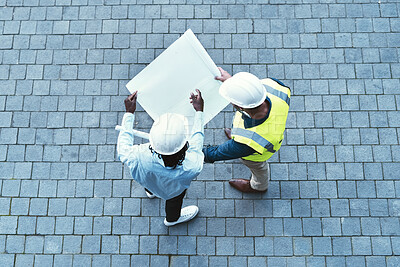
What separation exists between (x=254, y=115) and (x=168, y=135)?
0.80 m

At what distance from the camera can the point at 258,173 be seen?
185 inches

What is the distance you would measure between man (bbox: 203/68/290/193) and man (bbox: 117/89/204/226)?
317 millimetres

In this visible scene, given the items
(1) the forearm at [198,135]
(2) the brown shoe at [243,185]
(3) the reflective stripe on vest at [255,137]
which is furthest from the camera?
(2) the brown shoe at [243,185]

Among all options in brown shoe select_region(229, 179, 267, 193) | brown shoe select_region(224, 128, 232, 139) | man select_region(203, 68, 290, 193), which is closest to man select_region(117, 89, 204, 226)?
man select_region(203, 68, 290, 193)

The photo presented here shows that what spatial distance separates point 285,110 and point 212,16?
2537mm

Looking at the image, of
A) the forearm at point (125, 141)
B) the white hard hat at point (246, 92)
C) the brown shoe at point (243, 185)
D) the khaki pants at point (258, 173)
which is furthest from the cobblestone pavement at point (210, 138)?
the white hard hat at point (246, 92)

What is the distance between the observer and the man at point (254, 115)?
3.64 m

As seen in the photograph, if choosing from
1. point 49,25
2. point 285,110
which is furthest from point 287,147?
point 49,25

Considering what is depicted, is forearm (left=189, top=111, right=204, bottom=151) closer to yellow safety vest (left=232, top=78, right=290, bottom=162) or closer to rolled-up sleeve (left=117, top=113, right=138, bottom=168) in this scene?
yellow safety vest (left=232, top=78, right=290, bottom=162)

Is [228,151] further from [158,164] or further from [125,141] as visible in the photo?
[125,141]

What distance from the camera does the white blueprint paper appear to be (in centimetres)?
430

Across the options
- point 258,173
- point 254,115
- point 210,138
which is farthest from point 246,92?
point 210,138

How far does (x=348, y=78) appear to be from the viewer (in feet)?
18.5

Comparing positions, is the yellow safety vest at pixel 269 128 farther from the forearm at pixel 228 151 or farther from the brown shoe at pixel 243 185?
the brown shoe at pixel 243 185
